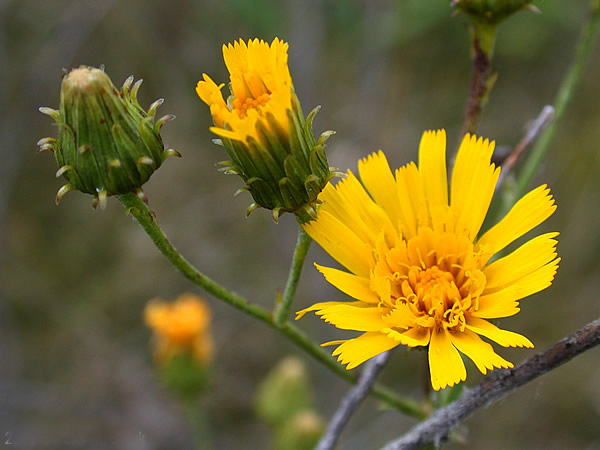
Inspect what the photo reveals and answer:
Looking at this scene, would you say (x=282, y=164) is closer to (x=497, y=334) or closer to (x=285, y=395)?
(x=497, y=334)

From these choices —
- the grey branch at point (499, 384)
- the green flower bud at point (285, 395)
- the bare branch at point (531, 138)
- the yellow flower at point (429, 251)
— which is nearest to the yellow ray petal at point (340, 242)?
the yellow flower at point (429, 251)

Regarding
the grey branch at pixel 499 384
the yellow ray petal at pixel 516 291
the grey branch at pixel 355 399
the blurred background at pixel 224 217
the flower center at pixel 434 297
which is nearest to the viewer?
the grey branch at pixel 499 384

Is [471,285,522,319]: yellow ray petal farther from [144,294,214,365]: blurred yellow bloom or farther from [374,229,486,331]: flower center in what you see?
[144,294,214,365]: blurred yellow bloom

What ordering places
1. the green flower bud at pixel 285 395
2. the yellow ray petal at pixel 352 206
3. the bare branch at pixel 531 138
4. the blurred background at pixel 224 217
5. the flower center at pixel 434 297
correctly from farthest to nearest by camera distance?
the blurred background at pixel 224 217 → the green flower bud at pixel 285 395 → the bare branch at pixel 531 138 → the yellow ray petal at pixel 352 206 → the flower center at pixel 434 297

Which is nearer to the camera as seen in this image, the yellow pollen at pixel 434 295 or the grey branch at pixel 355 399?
the yellow pollen at pixel 434 295

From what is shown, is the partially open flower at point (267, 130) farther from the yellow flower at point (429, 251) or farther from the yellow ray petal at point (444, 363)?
the yellow ray petal at point (444, 363)

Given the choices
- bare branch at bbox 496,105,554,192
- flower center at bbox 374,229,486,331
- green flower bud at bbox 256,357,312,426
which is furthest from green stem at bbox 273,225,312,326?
green flower bud at bbox 256,357,312,426

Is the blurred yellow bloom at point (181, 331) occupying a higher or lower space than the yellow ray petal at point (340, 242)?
higher
